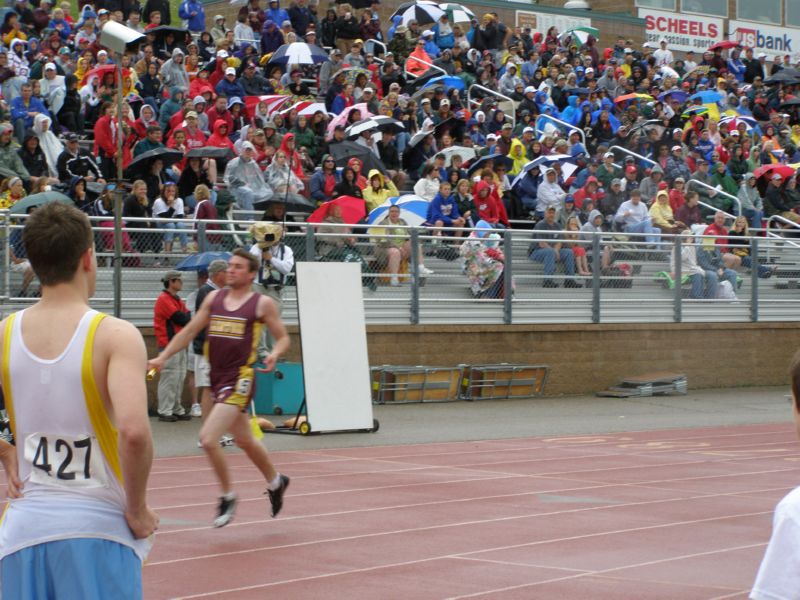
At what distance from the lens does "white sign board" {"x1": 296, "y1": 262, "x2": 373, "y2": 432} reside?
49.1ft

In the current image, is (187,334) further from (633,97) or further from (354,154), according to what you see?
(633,97)

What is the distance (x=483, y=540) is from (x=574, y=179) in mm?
16971

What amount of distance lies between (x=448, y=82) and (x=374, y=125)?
5767 millimetres

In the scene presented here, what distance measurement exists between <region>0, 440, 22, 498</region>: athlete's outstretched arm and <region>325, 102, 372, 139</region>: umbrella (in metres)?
19.0

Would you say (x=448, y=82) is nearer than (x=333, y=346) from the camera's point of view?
No

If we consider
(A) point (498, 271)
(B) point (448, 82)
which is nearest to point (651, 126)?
(B) point (448, 82)

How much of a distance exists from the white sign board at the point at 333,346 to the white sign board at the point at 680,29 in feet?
101

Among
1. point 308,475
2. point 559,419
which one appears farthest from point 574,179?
point 308,475

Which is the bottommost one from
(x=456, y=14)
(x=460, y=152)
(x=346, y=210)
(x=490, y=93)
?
(x=346, y=210)

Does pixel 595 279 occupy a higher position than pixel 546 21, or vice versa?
pixel 546 21

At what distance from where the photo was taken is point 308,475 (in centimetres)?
1209

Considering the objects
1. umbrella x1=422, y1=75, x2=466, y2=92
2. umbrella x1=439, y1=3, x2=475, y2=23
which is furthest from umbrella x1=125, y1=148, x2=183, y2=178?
umbrella x1=439, y1=3, x2=475, y2=23

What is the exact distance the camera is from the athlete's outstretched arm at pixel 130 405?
382 centimetres

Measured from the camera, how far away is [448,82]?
1119 inches
